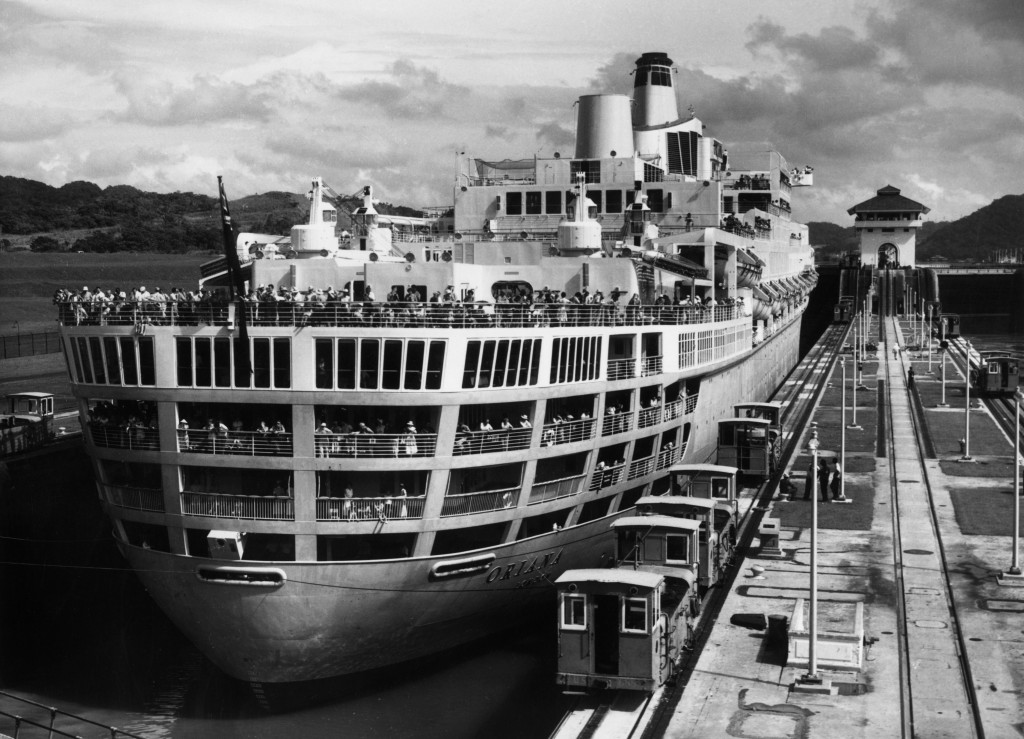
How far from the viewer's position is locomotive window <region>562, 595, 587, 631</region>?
32.1 m

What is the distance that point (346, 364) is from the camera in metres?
35.3

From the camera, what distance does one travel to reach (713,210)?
7025 centimetres

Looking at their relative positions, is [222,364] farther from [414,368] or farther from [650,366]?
[650,366]

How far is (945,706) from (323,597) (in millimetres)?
16764

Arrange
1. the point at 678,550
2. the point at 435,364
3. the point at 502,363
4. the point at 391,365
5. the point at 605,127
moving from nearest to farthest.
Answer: the point at 391,365, the point at 435,364, the point at 678,550, the point at 502,363, the point at 605,127

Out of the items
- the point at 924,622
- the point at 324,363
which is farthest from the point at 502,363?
the point at 924,622

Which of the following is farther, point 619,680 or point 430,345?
point 430,345

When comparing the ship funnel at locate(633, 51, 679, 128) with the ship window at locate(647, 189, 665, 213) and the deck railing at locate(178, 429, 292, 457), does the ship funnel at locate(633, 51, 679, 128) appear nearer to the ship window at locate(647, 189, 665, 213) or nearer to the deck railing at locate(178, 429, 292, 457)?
the ship window at locate(647, 189, 665, 213)

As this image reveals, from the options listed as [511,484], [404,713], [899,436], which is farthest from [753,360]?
[404,713]

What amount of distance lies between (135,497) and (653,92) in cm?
6684

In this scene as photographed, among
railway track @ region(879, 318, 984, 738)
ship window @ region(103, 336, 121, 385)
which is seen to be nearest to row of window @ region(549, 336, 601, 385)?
railway track @ region(879, 318, 984, 738)

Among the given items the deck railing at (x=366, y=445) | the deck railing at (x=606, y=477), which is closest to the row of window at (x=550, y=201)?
the deck railing at (x=606, y=477)

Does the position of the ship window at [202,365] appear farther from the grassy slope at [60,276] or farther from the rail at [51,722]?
the grassy slope at [60,276]

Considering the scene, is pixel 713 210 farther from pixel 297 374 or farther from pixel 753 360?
pixel 297 374
